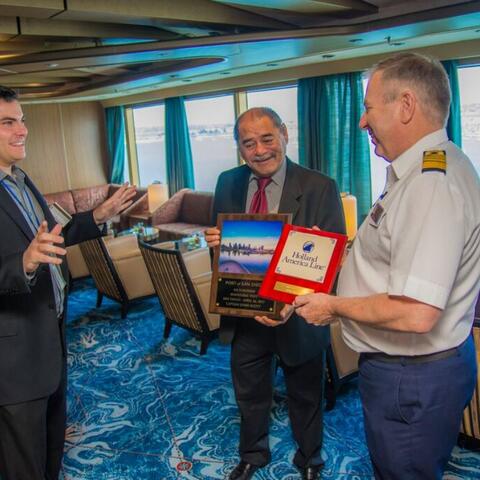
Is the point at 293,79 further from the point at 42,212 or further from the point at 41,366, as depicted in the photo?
the point at 41,366

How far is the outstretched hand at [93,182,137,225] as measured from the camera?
92.8 inches

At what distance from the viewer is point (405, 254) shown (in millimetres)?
1331

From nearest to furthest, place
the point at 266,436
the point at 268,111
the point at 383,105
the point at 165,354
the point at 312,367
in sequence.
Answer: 1. the point at 383,105
2. the point at 268,111
3. the point at 312,367
4. the point at 266,436
5. the point at 165,354

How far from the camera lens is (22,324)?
1.95 meters

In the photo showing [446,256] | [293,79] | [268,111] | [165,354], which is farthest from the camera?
[293,79]

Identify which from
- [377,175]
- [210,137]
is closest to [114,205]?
[377,175]

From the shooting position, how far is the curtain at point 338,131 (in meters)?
6.14

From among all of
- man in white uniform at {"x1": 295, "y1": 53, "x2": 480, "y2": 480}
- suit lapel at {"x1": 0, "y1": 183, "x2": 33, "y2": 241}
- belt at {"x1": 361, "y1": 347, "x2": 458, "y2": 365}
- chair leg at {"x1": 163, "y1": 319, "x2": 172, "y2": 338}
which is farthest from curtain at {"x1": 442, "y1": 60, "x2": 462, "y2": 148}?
suit lapel at {"x1": 0, "y1": 183, "x2": 33, "y2": 241}

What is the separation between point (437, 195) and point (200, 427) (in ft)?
7.71

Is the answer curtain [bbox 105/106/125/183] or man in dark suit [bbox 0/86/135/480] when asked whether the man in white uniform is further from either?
curtain [bbox 105/106/125/183]

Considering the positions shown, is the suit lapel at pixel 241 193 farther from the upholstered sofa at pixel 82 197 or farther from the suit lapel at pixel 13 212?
the upholstered sofa at pixel 82 197

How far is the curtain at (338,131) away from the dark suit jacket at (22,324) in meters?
4.84

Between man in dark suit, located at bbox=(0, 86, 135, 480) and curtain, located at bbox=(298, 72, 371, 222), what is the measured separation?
4.71 metres

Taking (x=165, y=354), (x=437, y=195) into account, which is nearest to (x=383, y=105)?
(x=437, y=195)
